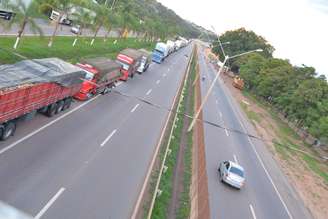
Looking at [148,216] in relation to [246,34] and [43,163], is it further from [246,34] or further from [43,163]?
[246,34]

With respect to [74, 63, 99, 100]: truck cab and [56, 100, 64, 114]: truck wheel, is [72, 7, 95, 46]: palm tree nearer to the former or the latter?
[74, 63, 99, 100]: truck cab

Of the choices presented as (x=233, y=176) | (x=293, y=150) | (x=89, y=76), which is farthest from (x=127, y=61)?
(x=233, y=176)

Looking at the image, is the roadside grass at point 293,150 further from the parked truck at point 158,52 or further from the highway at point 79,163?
the parked truck at point 158,52

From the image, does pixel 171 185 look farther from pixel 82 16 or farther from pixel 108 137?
pixel 82 16

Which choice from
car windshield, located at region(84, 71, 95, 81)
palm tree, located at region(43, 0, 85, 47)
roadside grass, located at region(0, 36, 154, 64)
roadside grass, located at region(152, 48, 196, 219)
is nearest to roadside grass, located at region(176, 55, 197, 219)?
roadside grass, located at region(152, 48, 196, 219)

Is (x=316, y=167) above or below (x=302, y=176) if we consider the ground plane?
below

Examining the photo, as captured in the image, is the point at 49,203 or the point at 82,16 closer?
the point at 49,203

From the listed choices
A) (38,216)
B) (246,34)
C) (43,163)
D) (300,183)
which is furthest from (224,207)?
(246,34)
